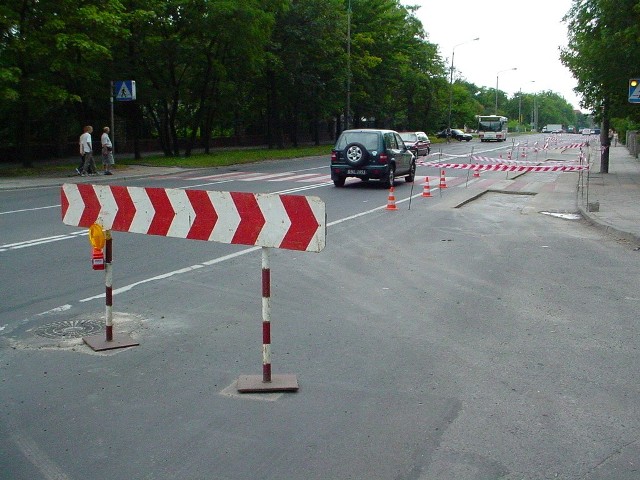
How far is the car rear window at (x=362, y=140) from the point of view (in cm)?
2341

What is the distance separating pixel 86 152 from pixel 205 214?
2148 centimetres

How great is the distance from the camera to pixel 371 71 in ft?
205

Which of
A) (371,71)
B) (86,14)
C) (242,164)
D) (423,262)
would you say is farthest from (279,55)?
(423,262)

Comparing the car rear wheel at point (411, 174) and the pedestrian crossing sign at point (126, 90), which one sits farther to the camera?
the pedestrian crossing sign at point (126, 90)

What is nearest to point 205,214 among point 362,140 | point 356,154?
point 356,154

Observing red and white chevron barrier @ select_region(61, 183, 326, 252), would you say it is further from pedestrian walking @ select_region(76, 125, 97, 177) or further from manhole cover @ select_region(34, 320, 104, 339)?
pedestrian walking @ select_region(76, 125, 97, 177)

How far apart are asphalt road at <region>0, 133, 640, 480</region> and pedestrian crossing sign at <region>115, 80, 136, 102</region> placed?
728 inches

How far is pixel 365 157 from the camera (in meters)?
23.1

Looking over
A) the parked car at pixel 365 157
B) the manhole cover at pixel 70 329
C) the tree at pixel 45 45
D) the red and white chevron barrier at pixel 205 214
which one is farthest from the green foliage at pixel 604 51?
the manhole cover at pixel 70 329

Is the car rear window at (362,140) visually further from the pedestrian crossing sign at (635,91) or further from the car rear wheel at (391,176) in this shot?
the pedestrian crossing sign at (635,91)

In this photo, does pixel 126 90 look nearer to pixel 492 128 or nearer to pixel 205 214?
pixel 205 214

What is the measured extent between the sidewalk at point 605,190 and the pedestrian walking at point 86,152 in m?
0.49

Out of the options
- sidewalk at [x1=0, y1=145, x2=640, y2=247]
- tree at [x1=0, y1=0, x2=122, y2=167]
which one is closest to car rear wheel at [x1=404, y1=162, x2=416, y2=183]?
sidewalk at [x1=0, y1=145, x2=640, y2=247]

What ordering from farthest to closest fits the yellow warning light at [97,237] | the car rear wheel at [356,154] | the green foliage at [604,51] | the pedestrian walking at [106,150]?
the pedestrian walking at [106,150], the green foliage at [604,51], the car rear wheel at [356,154], the yellow warning light at [97,237]
